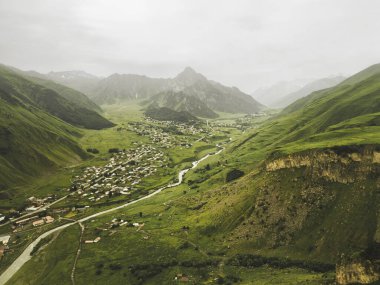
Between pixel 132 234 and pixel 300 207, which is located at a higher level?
pixel 300 207

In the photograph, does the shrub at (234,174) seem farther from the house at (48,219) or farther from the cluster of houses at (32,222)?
the cluster of houses at (32,222)

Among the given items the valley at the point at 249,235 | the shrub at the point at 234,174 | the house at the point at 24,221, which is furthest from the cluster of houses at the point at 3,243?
the shrub at the point at 234,174

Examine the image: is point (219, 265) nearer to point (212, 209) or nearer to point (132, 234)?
point (212, 209)

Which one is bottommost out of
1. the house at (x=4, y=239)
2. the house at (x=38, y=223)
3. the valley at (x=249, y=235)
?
the house at (x=4, y=239)

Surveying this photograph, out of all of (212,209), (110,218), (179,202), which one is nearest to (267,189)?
(212,209)

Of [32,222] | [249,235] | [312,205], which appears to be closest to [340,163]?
[312,205]

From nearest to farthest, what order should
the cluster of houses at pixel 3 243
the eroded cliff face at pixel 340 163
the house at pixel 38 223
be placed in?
1. the eroded cliff face at pixel 340 163
2. the cluster of houses at pixel 3 243
3. the house at pixel 38 223

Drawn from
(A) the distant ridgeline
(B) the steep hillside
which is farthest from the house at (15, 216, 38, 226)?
(A) the distant ridgeline
